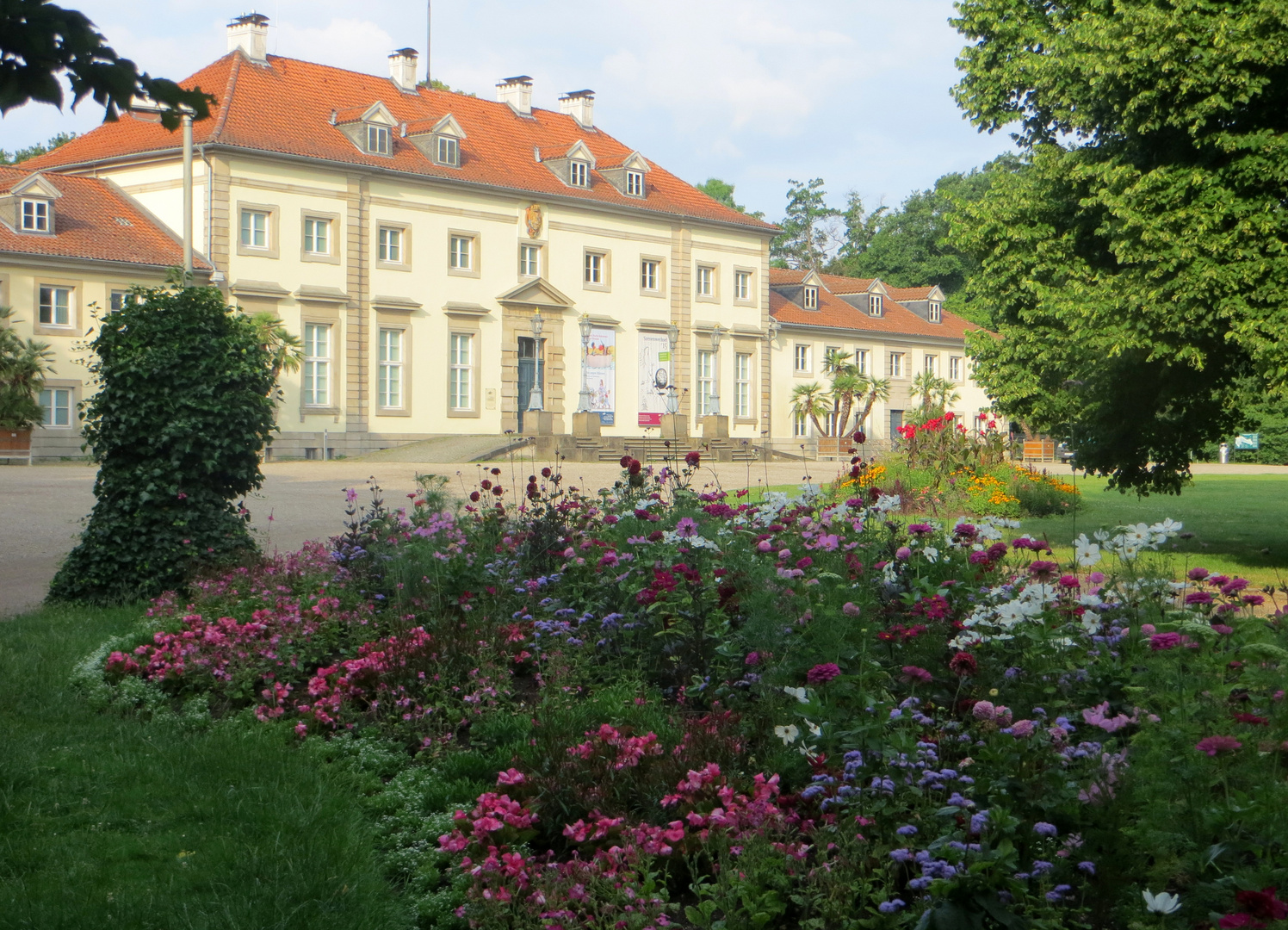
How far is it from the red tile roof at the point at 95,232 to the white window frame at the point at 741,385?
2259 cm

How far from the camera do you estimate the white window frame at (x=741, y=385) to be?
54.2 metres

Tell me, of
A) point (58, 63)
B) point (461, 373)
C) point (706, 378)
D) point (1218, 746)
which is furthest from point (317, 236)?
point (1218, 746)

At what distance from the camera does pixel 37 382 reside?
3541 centimetres

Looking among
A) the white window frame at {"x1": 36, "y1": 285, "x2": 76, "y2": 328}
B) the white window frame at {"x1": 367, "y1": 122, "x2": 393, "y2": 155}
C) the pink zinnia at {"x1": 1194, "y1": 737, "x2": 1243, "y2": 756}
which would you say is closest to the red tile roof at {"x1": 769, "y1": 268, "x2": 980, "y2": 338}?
the white window frame at {"x1": 367, "y1": 122, "x2": 393, "y2": 155}

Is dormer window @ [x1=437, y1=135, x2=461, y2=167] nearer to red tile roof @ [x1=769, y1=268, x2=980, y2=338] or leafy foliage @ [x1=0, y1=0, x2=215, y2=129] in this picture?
red tile roof @ [x1=769, y1=268, x2=980, y2=338]

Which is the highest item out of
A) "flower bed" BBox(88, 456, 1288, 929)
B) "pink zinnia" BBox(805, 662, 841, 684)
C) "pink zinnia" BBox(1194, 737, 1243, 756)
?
"pink zinnia" BBox(1194, 737, 1243, 756)

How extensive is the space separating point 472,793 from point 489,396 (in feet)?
136

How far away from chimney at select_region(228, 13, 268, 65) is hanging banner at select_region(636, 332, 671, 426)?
16.5 meters

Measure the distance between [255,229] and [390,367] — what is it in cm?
613

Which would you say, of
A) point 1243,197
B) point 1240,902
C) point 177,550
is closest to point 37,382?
point 177,550

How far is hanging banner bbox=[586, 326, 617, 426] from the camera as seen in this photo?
160ft

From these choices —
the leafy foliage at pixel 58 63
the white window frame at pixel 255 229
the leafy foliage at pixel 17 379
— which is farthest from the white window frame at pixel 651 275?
the leafy foliage at pixel 58 63

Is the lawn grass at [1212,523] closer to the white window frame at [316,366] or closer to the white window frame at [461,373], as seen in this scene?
the white window frame at [461,373]

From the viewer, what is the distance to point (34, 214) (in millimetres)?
37344
